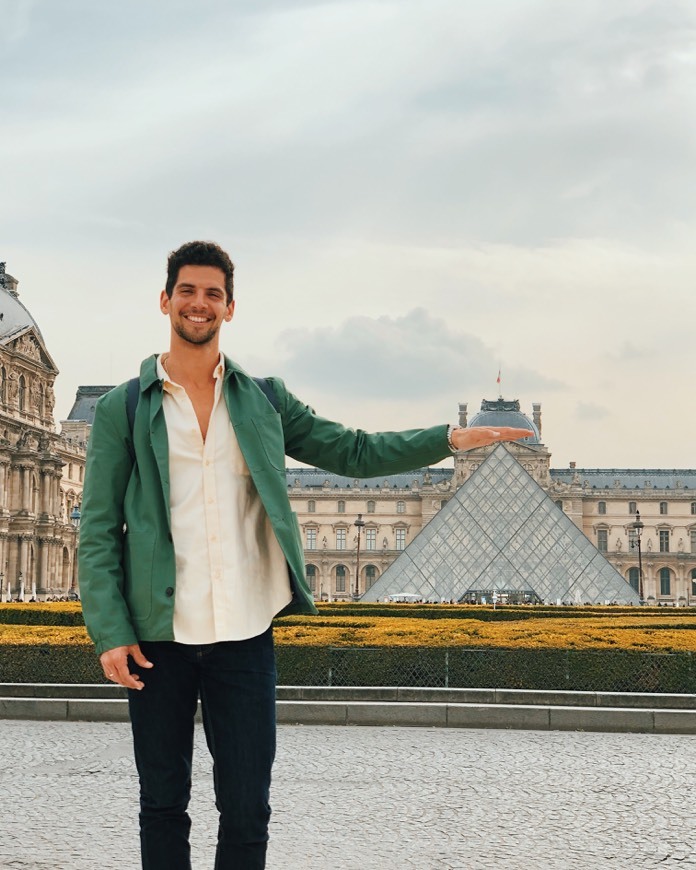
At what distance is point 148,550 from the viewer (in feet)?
11.0

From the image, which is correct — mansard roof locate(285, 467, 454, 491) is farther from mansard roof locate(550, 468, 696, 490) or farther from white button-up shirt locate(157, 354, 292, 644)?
white button-up shirt locate(157, 354, 292, 644)

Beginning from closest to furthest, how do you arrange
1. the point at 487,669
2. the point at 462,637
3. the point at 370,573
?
1. the point at 487,669
2. the point at 462,637
3. the point at 370,573

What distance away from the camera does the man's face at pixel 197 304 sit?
139 inches

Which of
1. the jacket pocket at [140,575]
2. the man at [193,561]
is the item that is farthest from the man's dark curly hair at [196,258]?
the jacket pocket at [140,575]

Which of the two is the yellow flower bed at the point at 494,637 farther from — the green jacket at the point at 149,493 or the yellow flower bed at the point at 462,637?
the green jacket at the point at 149,493

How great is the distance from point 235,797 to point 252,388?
1240 mm

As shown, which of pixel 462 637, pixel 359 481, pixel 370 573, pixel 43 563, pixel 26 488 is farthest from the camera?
pixel 359 481

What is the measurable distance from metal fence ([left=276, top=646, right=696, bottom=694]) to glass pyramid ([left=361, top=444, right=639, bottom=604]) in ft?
102

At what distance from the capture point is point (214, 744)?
337 centimetres

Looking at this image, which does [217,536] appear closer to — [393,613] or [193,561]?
[193,561]

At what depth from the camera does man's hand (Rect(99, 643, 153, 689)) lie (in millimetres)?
3232

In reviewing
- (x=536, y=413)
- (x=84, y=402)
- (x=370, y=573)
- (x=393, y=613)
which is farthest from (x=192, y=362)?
Result: (x=536, y=413)

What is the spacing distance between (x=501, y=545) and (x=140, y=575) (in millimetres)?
42660

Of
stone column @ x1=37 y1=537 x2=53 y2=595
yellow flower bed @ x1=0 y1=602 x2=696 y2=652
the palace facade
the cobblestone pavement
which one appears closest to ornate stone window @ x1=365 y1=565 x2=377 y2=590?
the palace facade
